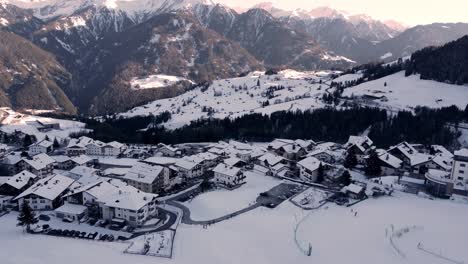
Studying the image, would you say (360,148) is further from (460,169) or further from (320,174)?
(460,169)

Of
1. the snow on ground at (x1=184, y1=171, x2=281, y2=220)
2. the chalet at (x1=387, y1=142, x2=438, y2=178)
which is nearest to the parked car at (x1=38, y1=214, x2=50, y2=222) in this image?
the snow on ground at (x1=184, y1=171, x2=281, y2=220)

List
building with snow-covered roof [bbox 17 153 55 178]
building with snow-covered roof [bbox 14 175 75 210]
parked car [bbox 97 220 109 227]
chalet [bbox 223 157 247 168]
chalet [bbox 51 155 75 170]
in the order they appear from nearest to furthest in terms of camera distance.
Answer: parked car [bbox 97 220 109 227] → building with snow-covered roof [bbox 14 175 75 210] → building with snow-covered roof [bbox 17 153 55 178] → chalet [bbox 223 157 247 168] → chalet [bbox 51 155 75 170]

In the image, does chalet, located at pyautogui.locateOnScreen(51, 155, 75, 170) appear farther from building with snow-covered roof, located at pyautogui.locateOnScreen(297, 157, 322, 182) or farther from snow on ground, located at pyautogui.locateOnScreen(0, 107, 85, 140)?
snow on ground, located at pyautogui.locateOnScreen(0, 107, 85, 140)

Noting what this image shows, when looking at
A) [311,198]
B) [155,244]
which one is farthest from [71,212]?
[311,198]

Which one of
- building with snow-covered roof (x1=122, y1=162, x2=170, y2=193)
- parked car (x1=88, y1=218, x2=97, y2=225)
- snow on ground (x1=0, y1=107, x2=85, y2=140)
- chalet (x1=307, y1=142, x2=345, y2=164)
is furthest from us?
snow on ground (x1=0, y1=107, x2=85, y2=140)

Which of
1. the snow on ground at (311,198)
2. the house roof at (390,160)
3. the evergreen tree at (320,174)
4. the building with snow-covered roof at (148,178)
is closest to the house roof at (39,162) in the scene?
the building with snow-covered roof at (148,178)

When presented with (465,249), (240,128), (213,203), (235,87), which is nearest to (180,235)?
(213,203)

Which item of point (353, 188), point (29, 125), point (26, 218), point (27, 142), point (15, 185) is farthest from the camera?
point (29, 125)
